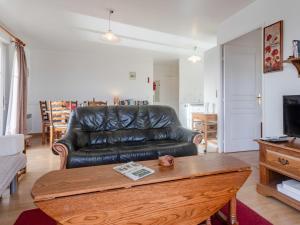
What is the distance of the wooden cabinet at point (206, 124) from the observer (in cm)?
417

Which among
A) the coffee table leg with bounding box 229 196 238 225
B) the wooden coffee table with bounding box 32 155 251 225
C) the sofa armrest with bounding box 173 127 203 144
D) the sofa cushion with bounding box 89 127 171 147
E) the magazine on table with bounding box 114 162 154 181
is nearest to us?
the wooden coffee table with bounding box 32 155 251 225

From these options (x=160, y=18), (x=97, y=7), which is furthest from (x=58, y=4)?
(x=160, y=18)

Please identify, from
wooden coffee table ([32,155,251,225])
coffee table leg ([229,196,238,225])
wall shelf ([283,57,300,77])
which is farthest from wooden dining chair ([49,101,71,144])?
wall shelf ([283,57,300,77])

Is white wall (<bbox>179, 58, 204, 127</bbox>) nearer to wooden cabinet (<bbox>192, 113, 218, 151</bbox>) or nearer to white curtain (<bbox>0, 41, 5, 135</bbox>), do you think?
wooden cabinet (<bbox>192, 113, 218, 151</bbox>)

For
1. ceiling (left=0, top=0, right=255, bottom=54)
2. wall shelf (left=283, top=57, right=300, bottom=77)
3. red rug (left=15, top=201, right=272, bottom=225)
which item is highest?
ceiling (left=0, top=0, right=255, bottom=54)

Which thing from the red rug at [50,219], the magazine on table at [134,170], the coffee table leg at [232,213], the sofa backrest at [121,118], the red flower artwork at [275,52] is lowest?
the red rug at [50,219]

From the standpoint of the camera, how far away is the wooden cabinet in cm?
417

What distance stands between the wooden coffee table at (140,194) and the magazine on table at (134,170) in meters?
0.04

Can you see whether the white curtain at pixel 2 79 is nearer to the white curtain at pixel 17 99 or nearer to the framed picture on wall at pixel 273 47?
the white curtain at pixel 17 99

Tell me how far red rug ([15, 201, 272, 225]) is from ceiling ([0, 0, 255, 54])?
2.76m

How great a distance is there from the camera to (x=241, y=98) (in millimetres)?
4043

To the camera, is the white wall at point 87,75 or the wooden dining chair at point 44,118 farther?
the white wall at point 87,75

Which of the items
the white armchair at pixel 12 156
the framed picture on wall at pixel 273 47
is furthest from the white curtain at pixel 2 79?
the framed picture on wall at pixel 273 47

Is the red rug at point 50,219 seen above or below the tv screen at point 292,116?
below
